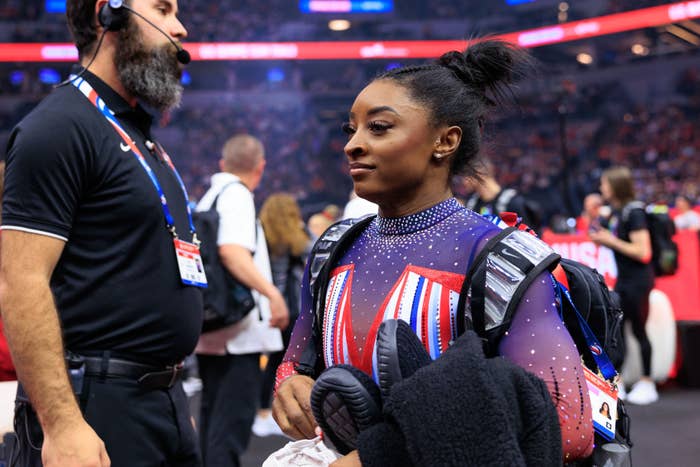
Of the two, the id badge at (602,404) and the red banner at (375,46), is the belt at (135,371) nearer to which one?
the id badge at (602,404)

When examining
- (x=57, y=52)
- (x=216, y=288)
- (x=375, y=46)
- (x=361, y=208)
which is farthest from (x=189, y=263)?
(x=375, y=46)

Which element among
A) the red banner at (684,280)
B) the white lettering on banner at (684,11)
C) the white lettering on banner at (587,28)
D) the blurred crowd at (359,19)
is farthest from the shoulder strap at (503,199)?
the blurred crowd at (359,19)

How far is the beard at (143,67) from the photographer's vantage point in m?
1.88

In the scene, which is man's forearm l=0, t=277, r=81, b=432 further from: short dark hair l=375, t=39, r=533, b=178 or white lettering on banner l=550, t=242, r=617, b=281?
white lettering on banner l=550, t=242, r=617, b=281

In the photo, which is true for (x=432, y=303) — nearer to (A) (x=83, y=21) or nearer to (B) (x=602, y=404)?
(B) (x=602, y=404)

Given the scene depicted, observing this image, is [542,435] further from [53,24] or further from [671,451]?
[53,24]

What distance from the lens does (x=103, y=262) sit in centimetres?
167

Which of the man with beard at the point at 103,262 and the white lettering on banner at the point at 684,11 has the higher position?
the white lettering on banner at the point at 684,11

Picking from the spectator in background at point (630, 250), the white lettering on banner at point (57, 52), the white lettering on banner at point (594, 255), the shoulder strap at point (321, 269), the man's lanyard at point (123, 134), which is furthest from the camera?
the white lettering on banner at point (57, 52)

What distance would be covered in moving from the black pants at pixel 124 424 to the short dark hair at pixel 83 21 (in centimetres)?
88

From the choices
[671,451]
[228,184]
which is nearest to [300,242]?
[228,184]

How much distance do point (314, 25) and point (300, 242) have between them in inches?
696

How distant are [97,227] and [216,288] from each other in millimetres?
1529

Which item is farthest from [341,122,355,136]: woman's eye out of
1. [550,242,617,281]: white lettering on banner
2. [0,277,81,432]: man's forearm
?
[550,242,617,281]: white lettering on banner
